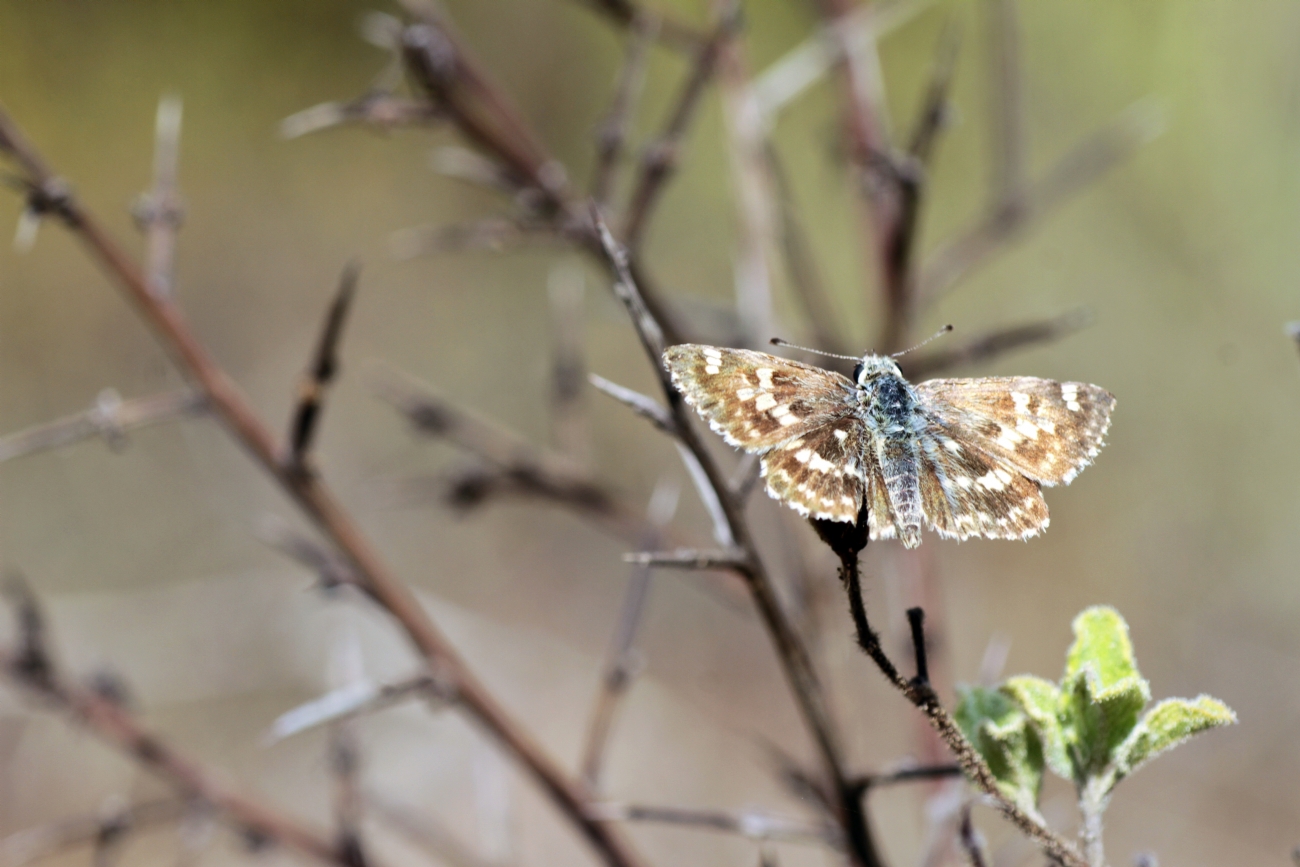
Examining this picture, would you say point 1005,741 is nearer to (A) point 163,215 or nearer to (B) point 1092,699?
(B) point 1092,699

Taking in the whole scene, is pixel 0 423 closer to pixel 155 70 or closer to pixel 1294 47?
pixel 155 70

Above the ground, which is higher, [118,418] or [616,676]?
[616,676]

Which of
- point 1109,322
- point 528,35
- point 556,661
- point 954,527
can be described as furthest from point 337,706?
point 528,35

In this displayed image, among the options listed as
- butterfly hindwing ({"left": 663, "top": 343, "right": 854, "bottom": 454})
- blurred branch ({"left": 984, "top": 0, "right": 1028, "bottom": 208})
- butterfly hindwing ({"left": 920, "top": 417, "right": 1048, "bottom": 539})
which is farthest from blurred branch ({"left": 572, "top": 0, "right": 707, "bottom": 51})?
butterfly hindwing ({"left": 920, "top": 417, "right": 1048, "bottom": 539})

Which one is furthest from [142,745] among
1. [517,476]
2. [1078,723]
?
[1078,723]

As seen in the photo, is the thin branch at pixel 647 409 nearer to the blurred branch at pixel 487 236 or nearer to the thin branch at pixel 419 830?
the blurred branch at pixel 487 236

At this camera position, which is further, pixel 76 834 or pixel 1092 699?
pixel 76 834

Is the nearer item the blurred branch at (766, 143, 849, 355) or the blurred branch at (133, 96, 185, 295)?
the blurred branch at (133, 96, 185, 295)

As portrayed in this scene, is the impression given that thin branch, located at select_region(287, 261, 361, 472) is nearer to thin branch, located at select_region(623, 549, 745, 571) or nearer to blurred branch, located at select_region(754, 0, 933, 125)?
thin branch, located at select_region(623, 549, 745, 571)
